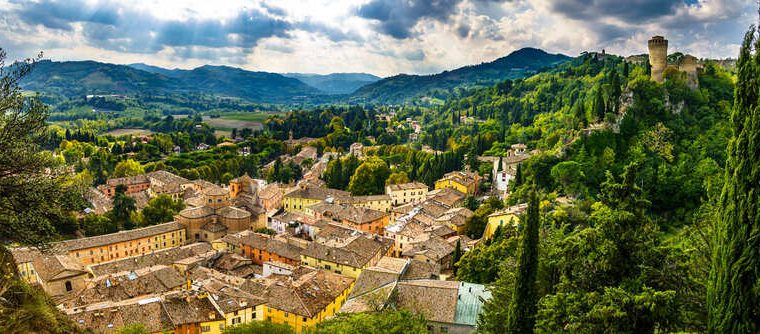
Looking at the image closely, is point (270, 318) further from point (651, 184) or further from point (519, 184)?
point (651, 184)

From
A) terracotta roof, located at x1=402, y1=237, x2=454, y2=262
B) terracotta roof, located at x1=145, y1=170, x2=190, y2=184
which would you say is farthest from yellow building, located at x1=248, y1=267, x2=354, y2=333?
terracotta roof, located at x1=145, y1=170, x2=190, y2=184

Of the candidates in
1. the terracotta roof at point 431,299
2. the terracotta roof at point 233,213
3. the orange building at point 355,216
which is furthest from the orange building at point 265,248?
the terracotta roof at point 431,299

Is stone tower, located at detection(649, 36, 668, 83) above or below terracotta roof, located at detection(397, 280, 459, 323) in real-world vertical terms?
above

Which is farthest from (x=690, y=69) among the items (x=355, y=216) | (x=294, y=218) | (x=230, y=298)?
(x=230, y=298)

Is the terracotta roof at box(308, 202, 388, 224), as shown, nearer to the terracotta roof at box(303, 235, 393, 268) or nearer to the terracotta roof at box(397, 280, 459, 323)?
the terracotta roof at box(303, 235, 393, 268)

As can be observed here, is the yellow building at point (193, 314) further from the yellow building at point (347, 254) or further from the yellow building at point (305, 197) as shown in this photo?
the yellow building at point (305, 197)

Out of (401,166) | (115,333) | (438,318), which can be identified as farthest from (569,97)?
(115,333)
